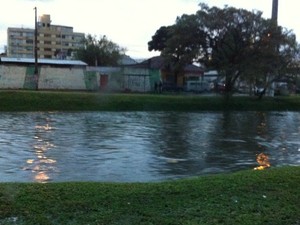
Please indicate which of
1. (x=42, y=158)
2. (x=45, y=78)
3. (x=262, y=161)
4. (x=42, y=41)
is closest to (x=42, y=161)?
(x=42, y=158)

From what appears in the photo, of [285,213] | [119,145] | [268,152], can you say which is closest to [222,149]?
[268,152]

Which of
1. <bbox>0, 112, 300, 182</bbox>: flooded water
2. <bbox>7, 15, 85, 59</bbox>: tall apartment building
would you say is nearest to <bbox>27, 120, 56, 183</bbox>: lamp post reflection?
<bbox>0, 112, 300, 182</bbox>: flooded water

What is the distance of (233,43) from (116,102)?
16.1m

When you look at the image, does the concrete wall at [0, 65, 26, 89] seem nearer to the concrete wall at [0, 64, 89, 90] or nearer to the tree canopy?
the concrete wall at [0, 64, 89, 90]

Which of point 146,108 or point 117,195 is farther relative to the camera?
point 146,108

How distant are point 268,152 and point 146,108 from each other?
2208cm

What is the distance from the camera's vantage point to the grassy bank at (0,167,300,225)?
532cm

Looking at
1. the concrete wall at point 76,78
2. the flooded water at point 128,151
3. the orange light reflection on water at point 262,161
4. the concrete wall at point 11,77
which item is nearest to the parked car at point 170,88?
the concrete wall at point 76,78

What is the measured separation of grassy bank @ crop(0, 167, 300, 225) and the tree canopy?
1503 inches

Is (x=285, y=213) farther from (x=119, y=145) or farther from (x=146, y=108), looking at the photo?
(x=146, y=108)

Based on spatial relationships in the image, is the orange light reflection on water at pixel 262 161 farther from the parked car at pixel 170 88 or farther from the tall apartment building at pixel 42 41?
the tall apartment building at pixel 42 41

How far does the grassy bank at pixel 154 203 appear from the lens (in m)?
5.32

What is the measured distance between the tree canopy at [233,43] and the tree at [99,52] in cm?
3790

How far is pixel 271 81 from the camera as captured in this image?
149ft
